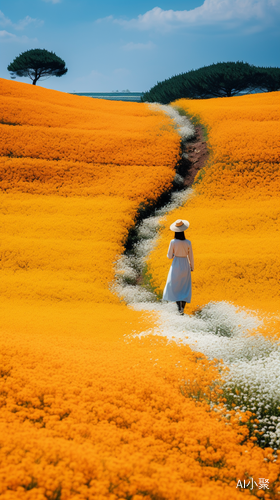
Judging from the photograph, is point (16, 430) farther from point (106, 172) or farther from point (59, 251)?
point (106, 172)

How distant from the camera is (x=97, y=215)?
2005 centimetres

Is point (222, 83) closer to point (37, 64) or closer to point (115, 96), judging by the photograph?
point (37, 64)

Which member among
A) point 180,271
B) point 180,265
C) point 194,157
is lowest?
point 180,271

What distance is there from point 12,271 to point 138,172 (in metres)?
11.9

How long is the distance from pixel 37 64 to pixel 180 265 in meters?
63.9

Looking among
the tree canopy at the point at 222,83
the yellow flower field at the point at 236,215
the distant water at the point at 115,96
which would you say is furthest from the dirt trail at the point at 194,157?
the distant water at the point at 115,96

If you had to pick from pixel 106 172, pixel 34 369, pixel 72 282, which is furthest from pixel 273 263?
pixel 106 172

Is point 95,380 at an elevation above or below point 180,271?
below

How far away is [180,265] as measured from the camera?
12148mm

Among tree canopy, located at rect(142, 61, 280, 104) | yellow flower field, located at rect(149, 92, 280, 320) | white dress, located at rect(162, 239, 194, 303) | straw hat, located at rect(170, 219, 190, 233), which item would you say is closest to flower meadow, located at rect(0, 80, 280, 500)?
yellow flower field, located at rect(149, 92, 280, 320)

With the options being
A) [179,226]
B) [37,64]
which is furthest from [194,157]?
[37,64]

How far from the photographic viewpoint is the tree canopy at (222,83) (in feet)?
179

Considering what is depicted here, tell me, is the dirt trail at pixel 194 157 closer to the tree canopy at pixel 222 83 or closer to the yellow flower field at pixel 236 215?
the yellow flower field at pixel 236 215

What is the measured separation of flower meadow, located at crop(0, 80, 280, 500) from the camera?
16.2 feet
